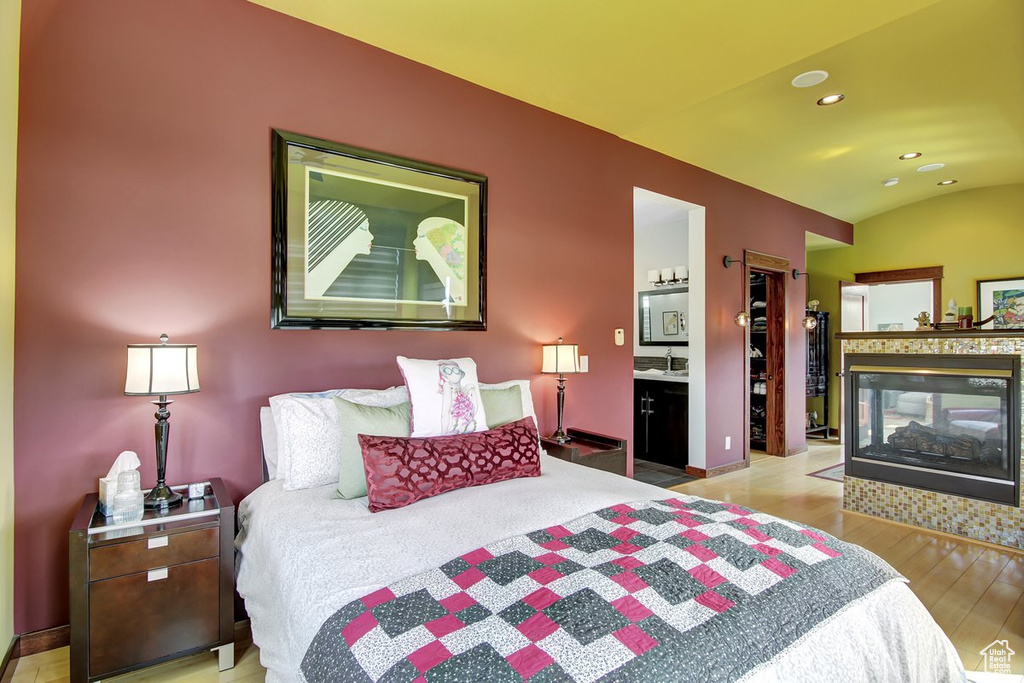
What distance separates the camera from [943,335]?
3.34 metres

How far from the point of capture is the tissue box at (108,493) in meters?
1.82

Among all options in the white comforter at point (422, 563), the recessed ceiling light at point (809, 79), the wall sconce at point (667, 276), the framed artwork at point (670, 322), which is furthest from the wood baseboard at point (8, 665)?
the wall sconce at point (667, 276)

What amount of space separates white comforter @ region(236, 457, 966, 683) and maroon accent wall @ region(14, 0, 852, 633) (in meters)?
0.61

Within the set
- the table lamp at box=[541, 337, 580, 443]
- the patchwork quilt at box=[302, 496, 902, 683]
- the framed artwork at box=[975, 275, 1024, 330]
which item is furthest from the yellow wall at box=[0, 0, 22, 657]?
the framed artwork at box=[975, 275, 1024, 330]

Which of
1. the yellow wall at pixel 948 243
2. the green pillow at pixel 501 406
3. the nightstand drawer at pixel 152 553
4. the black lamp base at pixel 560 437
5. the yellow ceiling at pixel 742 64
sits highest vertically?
the yellow ceiling at pixel 742 64

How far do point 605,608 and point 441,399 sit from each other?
4.33 feet

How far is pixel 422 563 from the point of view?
4.50 ft

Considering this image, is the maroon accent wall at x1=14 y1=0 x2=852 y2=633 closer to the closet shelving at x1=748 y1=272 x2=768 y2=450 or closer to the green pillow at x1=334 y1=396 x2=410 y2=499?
the green pillow at x1=334 y1=396 x2=410 y2=499

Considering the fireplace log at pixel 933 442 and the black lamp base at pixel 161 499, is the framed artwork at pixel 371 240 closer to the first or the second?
the black lamp base at pixel 161 499

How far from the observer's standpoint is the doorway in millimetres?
5672

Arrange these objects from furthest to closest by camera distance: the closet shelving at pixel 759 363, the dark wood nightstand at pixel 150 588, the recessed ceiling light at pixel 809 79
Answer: the closet shelving at pixel 759 363
the recessed ceiling light at pixel 809 79
the dark wood nightstand at pixel 150 588

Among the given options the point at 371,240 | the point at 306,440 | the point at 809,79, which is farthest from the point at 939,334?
the point at 306,440

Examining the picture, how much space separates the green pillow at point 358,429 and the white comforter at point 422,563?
8cm

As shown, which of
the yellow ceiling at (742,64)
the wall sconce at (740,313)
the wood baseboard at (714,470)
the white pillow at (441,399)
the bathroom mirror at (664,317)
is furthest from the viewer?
the bathroom mirror at (664,317)
